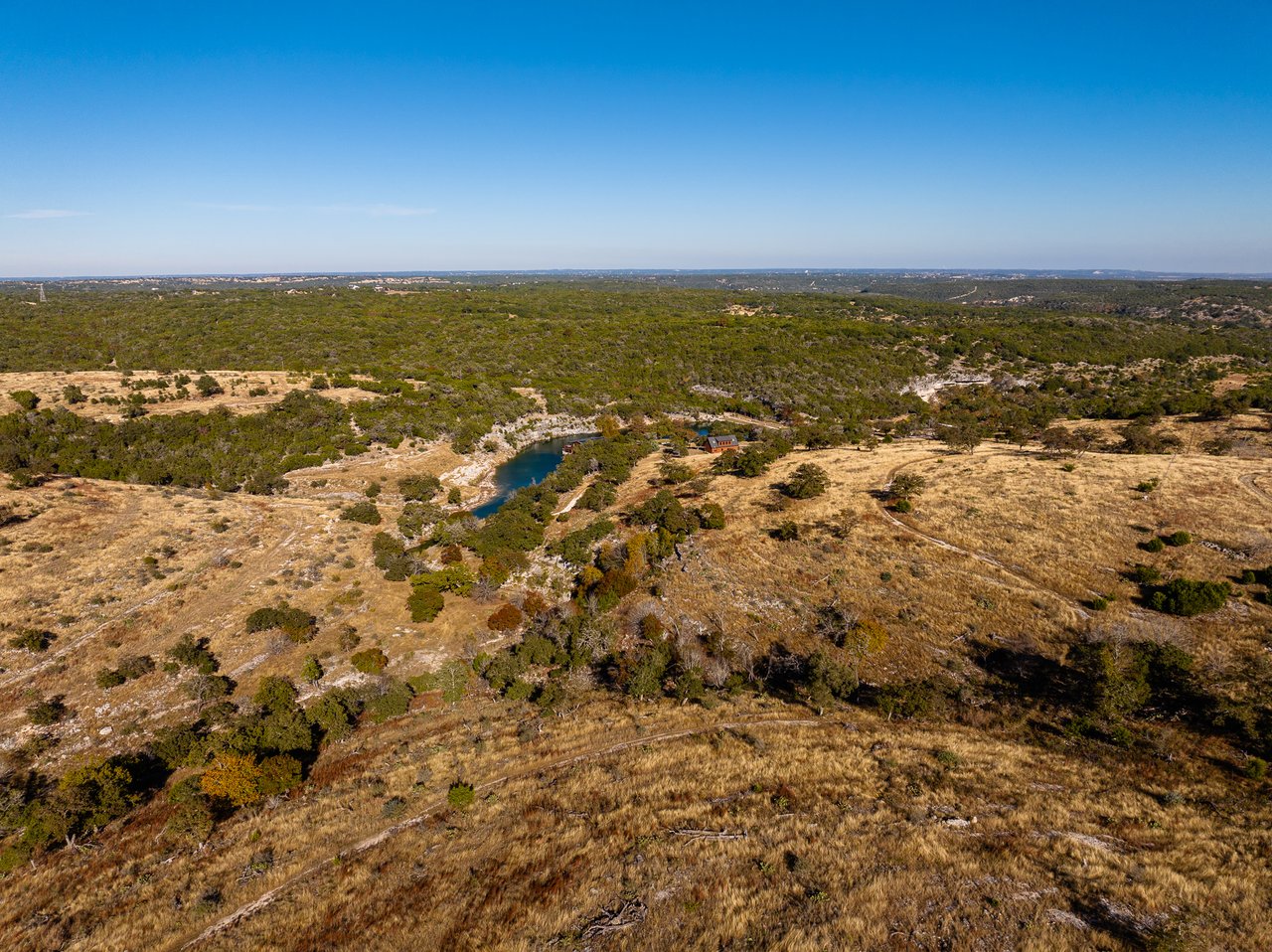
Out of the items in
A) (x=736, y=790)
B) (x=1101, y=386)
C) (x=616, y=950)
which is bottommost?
(x=736, y=790)

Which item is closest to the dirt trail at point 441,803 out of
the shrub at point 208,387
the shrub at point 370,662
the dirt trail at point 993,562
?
the shrub at point 370,662

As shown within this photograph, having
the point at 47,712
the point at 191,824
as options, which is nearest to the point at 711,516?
the point at 191,824

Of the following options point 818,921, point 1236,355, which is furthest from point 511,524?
point 1236,355

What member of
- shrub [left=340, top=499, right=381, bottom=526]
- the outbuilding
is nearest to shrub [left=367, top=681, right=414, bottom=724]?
shrub [left=340, top=499, right=381, bottom=526]

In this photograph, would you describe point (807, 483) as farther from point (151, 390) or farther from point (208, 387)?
point (151, 390)

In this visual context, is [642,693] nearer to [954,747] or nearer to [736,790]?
[736,790]

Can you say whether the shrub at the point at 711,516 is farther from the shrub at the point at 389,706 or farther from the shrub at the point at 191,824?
the shrub at the point at 191,824
